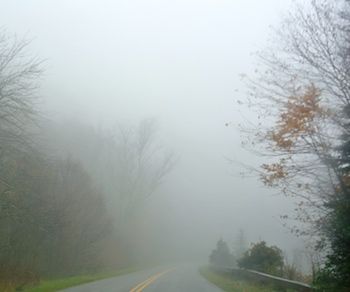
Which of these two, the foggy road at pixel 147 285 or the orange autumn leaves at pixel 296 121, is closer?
the orange autumn leaves at pixel 296 121

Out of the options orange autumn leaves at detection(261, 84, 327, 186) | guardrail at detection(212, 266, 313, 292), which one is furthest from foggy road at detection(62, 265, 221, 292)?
orange autumn leaves at detection(261, 84, 327, 186)

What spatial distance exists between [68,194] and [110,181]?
20.4 meters

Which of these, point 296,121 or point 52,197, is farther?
point 52,197

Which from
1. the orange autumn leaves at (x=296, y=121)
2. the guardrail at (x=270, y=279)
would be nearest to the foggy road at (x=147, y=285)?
the guardrail at (x=270, y=279)

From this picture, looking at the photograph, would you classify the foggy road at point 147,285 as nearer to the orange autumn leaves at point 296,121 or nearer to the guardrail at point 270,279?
the guardrail at point 270,279

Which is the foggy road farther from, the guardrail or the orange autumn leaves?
the orange autumn leaves

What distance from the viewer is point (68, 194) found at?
38562 millimetres

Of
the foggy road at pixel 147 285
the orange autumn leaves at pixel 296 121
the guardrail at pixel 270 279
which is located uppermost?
the orange autumn leaves at pixel 296 121

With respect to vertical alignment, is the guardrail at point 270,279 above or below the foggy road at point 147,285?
above

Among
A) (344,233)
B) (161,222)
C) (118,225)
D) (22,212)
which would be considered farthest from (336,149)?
(161,222)

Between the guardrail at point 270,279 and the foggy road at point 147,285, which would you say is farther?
the foggy road at point 147,285

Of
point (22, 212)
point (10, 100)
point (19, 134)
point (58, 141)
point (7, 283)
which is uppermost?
point (58, 141)

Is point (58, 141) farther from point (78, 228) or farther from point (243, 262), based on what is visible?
point (243, 262)

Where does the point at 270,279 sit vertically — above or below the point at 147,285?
above
